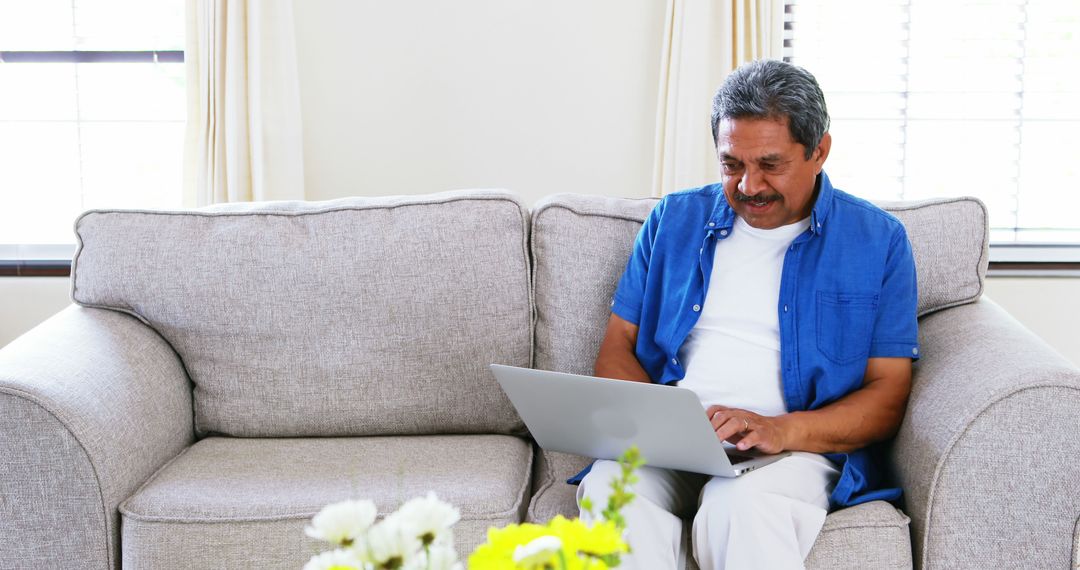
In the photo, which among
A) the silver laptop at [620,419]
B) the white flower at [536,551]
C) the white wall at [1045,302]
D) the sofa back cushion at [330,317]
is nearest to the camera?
the white flower at [536,551]

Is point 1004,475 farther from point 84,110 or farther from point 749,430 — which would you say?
point 84,110

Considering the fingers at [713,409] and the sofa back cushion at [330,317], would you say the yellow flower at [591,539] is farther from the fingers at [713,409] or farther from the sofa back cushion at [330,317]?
the sofa back cushion at [330,317]

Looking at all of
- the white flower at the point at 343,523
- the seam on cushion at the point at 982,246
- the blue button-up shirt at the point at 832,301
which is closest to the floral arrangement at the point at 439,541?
the white flower at the point at 343,523

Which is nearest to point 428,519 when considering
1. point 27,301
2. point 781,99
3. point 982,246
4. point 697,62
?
point 781,99

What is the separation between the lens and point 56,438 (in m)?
1.57

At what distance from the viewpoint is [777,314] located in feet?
5.74

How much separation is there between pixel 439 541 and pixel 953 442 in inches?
42.4

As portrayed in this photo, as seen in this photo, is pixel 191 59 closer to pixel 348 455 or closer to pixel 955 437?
pixel 348 455

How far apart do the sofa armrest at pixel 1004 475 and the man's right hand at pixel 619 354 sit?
0.54m

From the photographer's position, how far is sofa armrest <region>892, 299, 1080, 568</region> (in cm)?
148

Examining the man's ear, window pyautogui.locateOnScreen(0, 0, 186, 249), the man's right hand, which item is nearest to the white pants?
the man's right hand

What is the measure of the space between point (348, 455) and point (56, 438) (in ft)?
1.70

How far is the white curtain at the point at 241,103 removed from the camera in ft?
9.70

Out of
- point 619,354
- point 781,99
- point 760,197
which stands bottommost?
point 619,354
